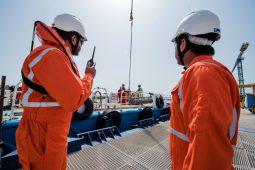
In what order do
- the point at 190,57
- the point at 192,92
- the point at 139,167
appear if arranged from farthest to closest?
the point at 139,167 → the point at 190,57 → the point at 192,92

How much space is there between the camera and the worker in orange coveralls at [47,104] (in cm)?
125

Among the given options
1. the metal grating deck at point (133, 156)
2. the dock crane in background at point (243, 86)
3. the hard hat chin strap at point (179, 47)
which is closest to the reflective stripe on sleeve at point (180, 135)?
the hard hat chin strap at point (179, 47)

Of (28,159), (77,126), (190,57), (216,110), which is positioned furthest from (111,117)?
(216,110)

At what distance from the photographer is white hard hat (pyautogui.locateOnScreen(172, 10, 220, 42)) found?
1209 mm

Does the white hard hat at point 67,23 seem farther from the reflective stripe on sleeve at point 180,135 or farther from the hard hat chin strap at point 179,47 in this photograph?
the reflective stripe on sleeve at point 180,135

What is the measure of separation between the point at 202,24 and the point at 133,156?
282cm

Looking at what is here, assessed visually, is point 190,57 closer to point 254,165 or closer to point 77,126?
point 254,165

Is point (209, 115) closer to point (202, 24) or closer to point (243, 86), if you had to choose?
point (202, 24)

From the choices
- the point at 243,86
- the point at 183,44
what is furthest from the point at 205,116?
the point at 243,86

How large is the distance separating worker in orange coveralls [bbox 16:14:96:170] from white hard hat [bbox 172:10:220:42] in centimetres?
89

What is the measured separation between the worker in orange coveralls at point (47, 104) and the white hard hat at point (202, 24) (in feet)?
2.92

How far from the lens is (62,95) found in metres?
1.24

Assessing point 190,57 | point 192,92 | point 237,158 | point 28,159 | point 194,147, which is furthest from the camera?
point 237,158

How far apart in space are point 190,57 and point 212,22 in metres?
0.30
